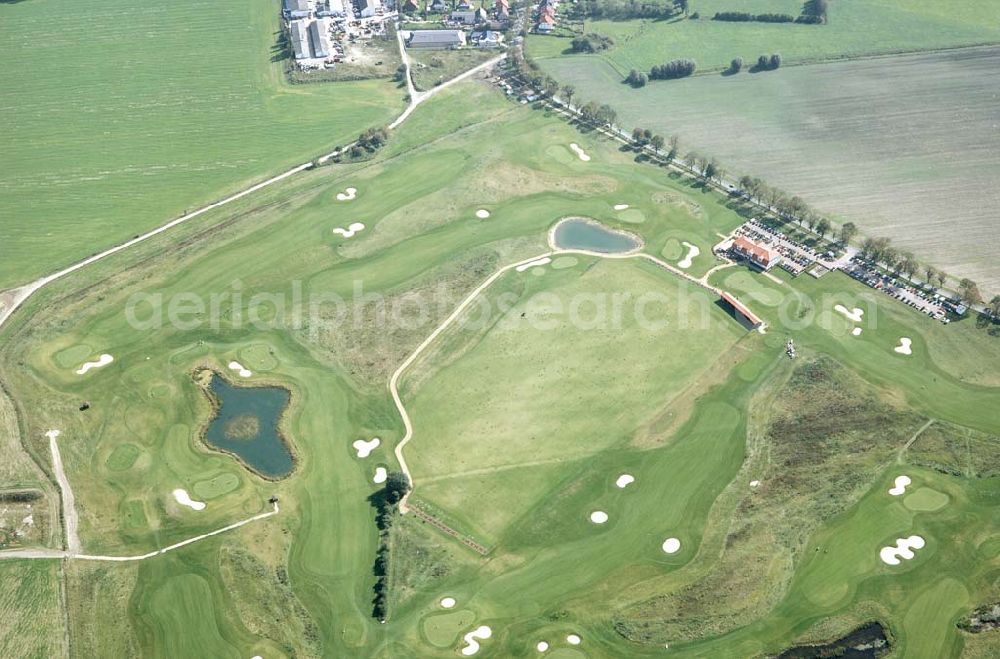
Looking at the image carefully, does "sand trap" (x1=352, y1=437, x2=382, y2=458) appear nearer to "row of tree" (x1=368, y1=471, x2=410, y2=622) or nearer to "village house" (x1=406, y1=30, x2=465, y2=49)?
"row of tree" (x1=368, y1=471, x2=410, y2=622)

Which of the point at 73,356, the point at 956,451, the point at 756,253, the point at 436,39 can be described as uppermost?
the point at 436,39

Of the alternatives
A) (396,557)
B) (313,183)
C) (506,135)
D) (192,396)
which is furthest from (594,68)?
(396,557)

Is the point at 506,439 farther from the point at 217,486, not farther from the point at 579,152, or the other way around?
the point at 579,152

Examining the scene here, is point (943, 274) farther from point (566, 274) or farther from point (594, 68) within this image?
point (594, 68)

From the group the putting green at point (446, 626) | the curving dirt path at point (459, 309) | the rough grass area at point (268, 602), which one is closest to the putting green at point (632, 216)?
the curving dirt path at point (459, 309)

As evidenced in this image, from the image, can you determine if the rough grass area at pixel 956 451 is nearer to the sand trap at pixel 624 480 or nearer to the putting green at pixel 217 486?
the sand trap at pixel 624 480

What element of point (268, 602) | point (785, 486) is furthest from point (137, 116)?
point (785, 486)
